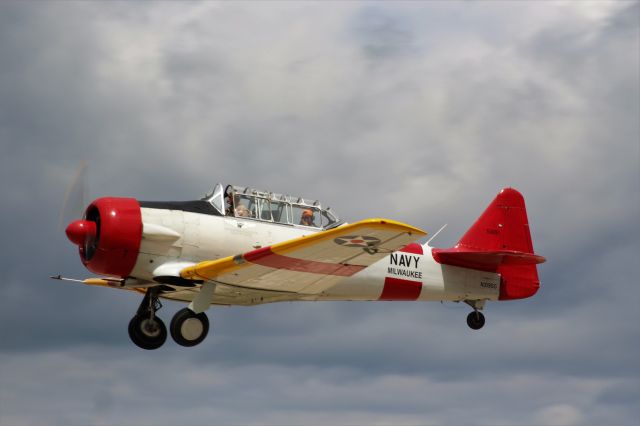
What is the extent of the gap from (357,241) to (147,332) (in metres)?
4.52

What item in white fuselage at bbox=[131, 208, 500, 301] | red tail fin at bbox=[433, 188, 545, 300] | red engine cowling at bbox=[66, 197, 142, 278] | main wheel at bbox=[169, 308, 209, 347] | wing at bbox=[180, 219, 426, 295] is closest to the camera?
wing at bbox=[180, 219, 426, 295]

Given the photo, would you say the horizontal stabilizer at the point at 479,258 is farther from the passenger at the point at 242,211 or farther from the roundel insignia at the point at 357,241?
the roundel insignia at the point at 357,241

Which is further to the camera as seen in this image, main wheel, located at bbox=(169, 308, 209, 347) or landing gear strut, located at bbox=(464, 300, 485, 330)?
landing gear strut, located at bbox=(464, 300, 485, 330)

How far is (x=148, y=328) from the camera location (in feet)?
57.6

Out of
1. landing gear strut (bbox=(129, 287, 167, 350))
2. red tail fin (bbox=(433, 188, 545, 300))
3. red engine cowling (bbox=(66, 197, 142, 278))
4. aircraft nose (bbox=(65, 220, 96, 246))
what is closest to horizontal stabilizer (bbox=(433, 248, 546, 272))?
red tail fin (bbox=(433, 188, 545, 300))

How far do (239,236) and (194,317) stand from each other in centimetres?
158

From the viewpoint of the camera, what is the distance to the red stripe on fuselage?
1580 cm

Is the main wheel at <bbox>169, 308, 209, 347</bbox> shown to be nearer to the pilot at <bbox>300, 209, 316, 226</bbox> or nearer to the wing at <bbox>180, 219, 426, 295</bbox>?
the wing at <bbox>180, 219, 426, 295</bbox>

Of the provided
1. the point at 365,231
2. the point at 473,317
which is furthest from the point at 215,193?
the point at 473,317

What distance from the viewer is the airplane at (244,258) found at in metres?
16.1

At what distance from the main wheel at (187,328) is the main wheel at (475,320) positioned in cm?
598

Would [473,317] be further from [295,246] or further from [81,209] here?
[81,209]

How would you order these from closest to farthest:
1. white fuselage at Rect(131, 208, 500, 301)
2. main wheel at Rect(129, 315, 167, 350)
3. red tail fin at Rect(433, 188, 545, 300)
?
white fuselage at Rect(131, 208, 500, 301)
main wheel at Rect(129, 315, 167, 350)
red tail fin at Rect(433, 188, 545, 300)

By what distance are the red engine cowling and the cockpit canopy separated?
5.07ft
